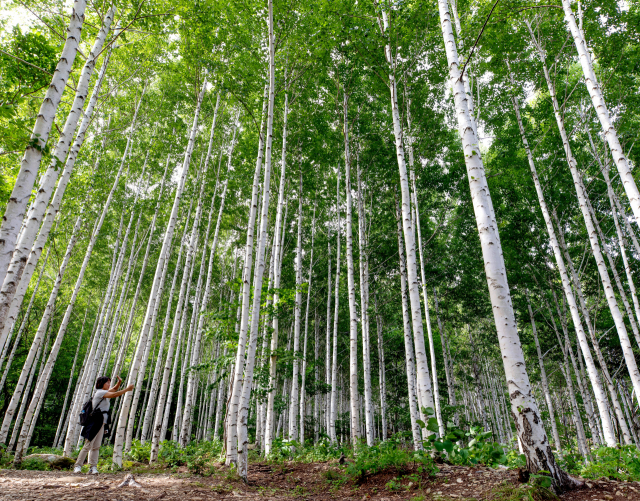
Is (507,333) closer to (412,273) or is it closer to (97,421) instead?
(412,273)

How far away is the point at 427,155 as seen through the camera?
1239cm

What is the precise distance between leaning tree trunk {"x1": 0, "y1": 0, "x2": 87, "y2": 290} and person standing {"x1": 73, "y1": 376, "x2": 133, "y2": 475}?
202 centimetres

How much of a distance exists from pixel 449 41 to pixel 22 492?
7.70 metres

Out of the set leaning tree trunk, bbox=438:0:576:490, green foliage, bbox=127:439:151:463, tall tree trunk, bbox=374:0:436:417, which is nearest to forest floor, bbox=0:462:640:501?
leaning tree trunk, bbox=438:0:576:490

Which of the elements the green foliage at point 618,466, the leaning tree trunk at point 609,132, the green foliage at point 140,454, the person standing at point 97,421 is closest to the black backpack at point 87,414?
the person standing at point 97,421

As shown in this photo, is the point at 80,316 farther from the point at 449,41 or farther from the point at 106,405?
the point at 449,41

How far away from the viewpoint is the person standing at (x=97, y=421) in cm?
530

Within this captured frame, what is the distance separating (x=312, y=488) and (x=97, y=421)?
3.61 m

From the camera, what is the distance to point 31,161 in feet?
12.0

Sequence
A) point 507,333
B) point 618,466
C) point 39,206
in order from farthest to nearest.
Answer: point 618,466
point 39,206
point 507,333

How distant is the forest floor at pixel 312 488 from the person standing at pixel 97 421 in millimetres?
676

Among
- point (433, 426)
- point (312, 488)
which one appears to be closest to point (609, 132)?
point (433, 426)

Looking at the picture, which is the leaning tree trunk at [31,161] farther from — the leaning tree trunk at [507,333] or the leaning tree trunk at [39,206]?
the leaning tree trunk at [507,333]

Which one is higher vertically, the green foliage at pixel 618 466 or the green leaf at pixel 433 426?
the green leaf at pixel 433 426
